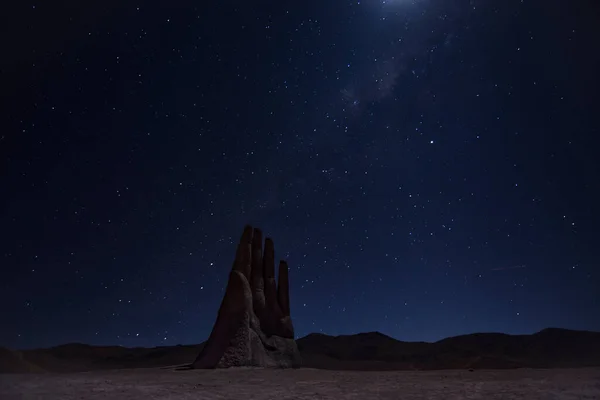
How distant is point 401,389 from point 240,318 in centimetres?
1395

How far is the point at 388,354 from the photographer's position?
78688 mm

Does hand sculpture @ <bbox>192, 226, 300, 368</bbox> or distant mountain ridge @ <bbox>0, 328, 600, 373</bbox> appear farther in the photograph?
distant mountain ridge @ <bbox>0, 328, 600, 373</bbox>

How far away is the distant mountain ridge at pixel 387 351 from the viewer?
226ft

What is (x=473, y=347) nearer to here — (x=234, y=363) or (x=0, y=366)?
(x=234, y=363)

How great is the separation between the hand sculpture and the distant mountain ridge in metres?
38.3

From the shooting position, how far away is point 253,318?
2750cm

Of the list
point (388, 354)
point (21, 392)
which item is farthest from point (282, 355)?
point (388, 354)

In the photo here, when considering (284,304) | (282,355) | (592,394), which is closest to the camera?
(592,394)

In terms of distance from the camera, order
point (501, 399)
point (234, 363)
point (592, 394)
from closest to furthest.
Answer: point (501, 399) → point (592, 394) → point (234, 363)

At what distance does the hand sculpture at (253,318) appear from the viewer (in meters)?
24.7

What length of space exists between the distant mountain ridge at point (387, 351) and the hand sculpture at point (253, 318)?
38271 millimetres

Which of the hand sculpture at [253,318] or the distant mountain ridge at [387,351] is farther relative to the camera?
the distant mountain ridge at [387,351]

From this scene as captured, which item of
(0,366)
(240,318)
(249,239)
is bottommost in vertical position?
(0,366)

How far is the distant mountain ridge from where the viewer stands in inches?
2714
